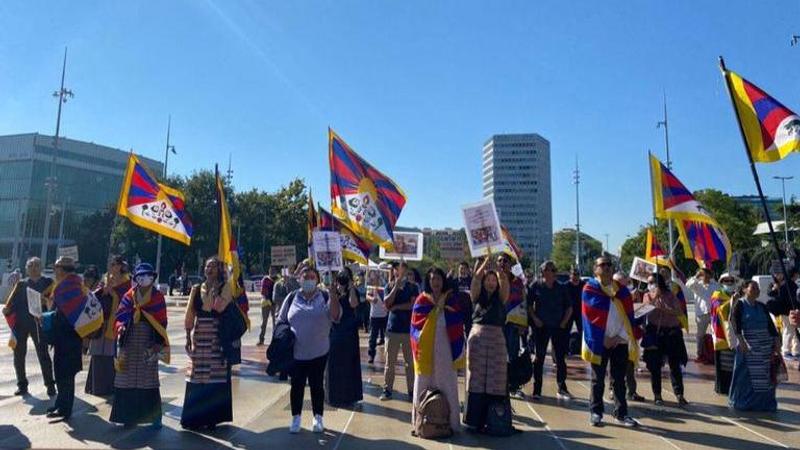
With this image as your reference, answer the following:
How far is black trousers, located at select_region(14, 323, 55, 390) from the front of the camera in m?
8.36

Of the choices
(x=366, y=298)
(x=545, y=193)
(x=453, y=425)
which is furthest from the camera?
(x=545, y=193)

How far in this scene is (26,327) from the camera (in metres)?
8.63

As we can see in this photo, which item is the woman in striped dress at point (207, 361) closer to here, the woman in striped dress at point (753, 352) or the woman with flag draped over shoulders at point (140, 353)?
the woman with flag draped over shoulders at point (140, 353)

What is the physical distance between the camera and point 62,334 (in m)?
7.05

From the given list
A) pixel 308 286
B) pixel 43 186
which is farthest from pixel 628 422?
pixel 43 186

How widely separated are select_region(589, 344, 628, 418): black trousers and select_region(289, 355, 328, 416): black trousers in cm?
311

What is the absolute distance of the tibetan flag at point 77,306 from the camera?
7000 mm

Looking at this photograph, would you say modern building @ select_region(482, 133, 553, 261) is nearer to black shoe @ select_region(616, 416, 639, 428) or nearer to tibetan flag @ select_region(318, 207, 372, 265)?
tibetan flag @ select_region(318, 207, 372, 265)

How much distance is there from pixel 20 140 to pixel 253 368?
92.4 m

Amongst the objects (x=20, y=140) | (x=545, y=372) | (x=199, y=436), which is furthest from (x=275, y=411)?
(x=20, y=140)

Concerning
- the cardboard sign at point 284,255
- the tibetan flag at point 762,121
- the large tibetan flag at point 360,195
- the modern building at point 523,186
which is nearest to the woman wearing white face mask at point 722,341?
the tibetan flag at point 762,121

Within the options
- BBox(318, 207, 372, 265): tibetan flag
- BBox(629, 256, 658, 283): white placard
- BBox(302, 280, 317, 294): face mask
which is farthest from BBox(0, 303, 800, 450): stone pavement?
BBox(318, 207, 372, 265): tibetan flag

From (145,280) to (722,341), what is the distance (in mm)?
7804

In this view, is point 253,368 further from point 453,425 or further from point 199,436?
point 453,425
